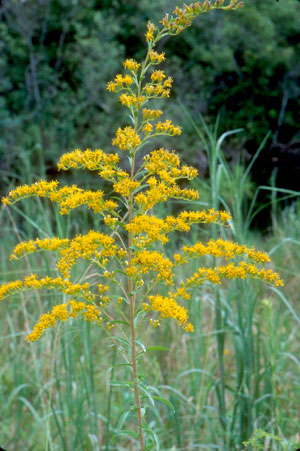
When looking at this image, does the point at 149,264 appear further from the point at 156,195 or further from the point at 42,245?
the point at 42,245

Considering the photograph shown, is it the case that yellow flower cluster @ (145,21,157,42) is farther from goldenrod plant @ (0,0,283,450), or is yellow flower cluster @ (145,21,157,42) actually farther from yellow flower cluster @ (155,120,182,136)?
yellow flower cluster @ (155,120,182,136)

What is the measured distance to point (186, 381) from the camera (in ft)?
11.8

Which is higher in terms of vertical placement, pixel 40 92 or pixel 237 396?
pixel 40 92

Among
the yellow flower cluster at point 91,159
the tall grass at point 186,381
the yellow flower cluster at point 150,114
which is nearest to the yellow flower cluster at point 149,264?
the yellow flower cluster at point 91,159

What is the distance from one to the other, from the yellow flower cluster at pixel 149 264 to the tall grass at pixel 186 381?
24.5 inches

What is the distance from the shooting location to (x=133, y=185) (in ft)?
5.15

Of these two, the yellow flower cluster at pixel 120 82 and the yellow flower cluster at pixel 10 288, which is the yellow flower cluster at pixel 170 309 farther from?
the yellow flower cluster at pixel 120 82

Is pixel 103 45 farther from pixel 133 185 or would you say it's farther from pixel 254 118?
pixel 133 185

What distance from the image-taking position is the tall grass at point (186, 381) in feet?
8.77

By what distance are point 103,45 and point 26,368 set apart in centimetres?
737

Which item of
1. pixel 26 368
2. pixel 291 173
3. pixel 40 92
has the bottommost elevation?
pixel 26 368

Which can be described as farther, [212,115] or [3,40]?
[3,40]

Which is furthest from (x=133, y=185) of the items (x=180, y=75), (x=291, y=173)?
(x=180, y=75)

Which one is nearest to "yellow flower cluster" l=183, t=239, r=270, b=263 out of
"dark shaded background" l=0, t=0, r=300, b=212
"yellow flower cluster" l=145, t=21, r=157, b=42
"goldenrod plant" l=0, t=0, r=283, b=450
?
"goldenrod plant" l=0, t=0, r=283, b=450
